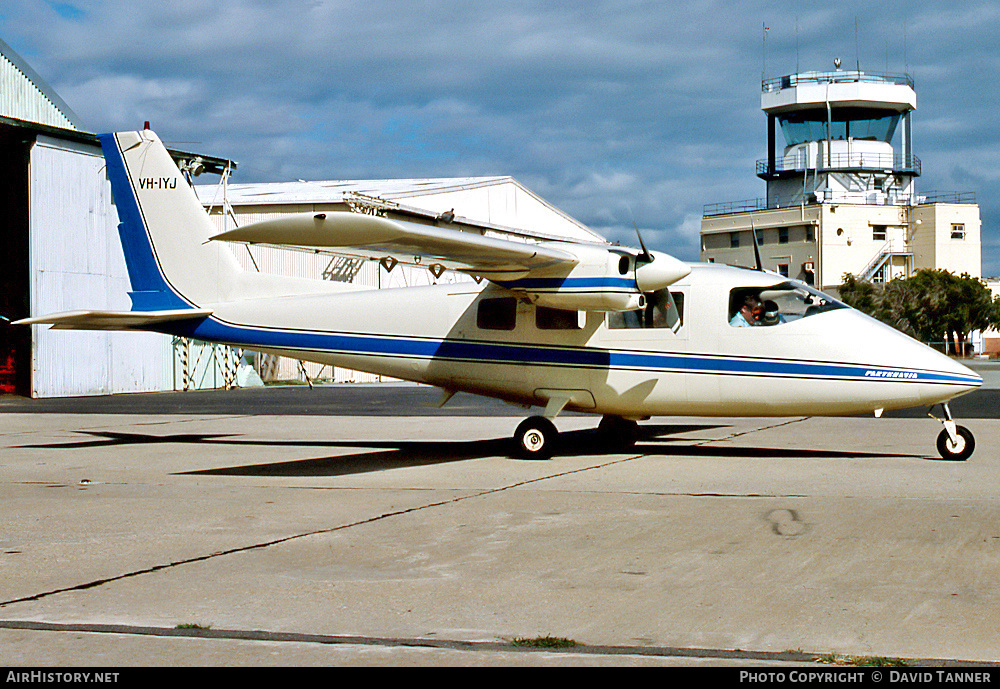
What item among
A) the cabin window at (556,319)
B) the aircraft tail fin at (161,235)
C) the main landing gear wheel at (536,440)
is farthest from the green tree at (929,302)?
the aircraft tail fin at (161,235)

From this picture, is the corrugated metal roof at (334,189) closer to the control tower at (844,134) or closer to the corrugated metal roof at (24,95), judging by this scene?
the corrugated metal roof at (24,95)

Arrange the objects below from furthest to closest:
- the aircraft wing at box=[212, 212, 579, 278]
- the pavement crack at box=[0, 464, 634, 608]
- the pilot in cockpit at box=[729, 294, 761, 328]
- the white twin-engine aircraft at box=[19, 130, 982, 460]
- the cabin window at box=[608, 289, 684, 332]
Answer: the cabin window at box=[608, 289, 684, 332] < the pilot in cockpit at box=[729, 294, 761, 328] < the white twin-engine aircraft at box=[19, 130, 982, 460] < the aircraft wing at box=[212, 212, 579, 278] < the pavement crack at box=[0, 464, 634, 608]

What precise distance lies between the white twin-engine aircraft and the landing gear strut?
0.06 ft

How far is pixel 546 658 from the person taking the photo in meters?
4.95

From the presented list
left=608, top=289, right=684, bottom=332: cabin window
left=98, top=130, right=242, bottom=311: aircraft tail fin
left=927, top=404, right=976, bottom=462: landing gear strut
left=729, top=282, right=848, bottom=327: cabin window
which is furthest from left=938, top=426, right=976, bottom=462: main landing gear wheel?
left=98, top=130, right=242, bottom=311: aircraft tail fin

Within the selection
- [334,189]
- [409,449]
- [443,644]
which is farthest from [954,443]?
[334,189]

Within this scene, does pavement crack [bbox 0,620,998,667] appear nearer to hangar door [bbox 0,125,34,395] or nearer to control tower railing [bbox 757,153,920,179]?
hangar door [bbox 0,125,34,395]

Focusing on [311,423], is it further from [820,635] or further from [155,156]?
[820,635]

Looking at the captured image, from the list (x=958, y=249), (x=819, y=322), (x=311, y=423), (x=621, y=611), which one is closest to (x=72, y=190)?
(x=311, y=423)

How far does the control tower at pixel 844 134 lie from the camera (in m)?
86.9

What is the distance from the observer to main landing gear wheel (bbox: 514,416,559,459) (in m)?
14.1

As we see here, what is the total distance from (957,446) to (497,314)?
6608 millimetres

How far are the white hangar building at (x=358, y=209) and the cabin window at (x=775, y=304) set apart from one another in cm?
2447

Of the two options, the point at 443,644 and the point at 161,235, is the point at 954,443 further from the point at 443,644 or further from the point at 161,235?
the point at 161,235
